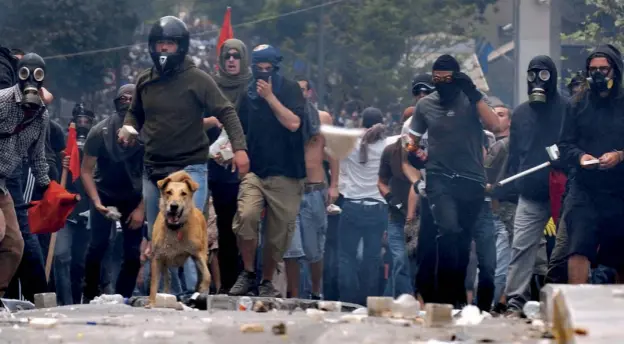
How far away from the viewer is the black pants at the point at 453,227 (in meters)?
12.5

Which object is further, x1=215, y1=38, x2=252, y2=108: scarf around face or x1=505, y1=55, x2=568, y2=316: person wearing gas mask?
x1=215, y1=38, x2=252, y2=108: scarf around face

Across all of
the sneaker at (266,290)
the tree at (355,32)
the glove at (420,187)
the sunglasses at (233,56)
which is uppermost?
the tree at (355,32)

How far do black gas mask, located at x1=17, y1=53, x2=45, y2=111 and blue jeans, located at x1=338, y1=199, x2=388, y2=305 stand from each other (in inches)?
179

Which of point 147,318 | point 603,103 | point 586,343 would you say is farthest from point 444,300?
point 586,343

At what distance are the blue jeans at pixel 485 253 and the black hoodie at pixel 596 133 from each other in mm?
1951

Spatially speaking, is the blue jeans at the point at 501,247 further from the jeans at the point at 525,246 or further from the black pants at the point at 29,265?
the black pants at the point at 29,265

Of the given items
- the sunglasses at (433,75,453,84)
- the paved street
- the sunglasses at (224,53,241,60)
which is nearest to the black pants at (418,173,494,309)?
the sunglasses at (433,75,453,84)

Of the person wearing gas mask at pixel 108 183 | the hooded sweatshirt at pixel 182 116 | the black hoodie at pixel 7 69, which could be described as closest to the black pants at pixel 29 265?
the black hoodie at pixel 7 69

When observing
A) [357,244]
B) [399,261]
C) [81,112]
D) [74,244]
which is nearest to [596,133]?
[399,261]

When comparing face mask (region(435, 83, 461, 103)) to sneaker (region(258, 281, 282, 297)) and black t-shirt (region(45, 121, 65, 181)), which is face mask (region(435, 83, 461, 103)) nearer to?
sneaker (region(258, 281, 282, 297))

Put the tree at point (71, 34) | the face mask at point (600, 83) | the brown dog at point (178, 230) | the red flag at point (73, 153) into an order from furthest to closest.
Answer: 1. the tree at point (71, 34)
2. the red flag at point (73, 153)
3. the brown dog at point (178, 230)
4. the face mask at point (600, 83)

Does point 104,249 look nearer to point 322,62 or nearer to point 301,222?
point 301,222

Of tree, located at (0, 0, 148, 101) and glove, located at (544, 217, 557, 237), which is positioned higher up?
tree, located at (0, 0, 148, 101)

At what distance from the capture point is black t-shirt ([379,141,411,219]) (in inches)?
608
